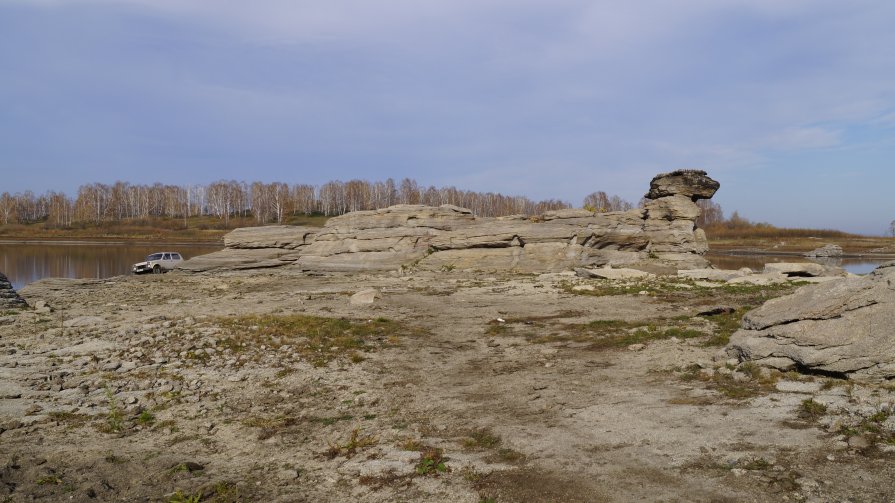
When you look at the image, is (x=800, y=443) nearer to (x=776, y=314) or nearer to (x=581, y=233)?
(x=776, y=314)

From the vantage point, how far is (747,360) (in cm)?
1123

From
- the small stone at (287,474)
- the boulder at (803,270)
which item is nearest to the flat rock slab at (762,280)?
the boulder at (803,270)

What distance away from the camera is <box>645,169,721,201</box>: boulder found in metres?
42.8

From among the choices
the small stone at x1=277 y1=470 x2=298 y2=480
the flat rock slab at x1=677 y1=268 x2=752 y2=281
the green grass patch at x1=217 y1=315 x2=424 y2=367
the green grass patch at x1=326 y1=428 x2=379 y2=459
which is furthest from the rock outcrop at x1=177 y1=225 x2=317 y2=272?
the small stone at x1=277 y1=470 x2=298 y2=480

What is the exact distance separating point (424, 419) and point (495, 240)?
109ft

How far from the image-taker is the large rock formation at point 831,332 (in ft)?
31.7

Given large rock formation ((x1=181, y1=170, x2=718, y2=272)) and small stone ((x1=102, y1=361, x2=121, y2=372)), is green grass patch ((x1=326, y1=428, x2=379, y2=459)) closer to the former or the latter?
small stone ((x1=102, y1=361, x2=121, y2=372))

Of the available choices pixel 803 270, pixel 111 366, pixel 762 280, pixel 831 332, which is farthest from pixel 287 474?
pixel 803 270

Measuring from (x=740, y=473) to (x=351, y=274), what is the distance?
36805 mm

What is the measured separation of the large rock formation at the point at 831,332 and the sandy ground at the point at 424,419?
0.45 m

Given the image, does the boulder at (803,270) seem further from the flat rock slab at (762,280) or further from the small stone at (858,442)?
the small stone at (858,442)

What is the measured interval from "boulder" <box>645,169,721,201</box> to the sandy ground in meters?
28.0

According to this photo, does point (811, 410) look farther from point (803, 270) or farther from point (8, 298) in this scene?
point (8, 298)

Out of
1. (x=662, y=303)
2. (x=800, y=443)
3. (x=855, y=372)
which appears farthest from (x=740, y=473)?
(x=662, y=303)
